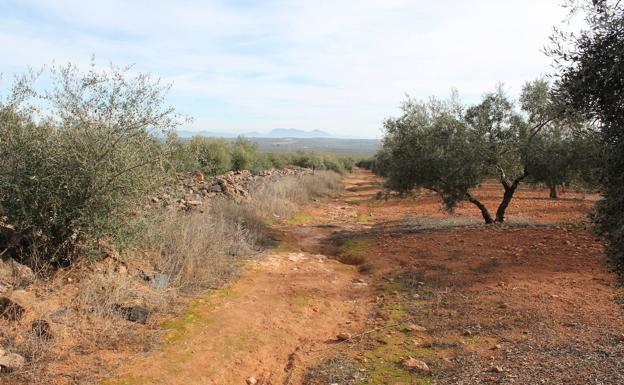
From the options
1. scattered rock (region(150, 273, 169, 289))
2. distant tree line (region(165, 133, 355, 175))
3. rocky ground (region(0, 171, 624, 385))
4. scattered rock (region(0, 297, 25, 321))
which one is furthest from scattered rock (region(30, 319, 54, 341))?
distant tree line (region(165, 133, 355, 175))

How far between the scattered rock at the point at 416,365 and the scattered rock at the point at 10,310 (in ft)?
15.5

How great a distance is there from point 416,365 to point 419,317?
5.98 ft

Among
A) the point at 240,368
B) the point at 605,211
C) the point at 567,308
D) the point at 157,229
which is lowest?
the point at 240,368

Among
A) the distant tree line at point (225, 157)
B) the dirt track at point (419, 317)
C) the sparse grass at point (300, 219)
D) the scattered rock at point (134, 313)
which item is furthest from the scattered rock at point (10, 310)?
the sparse grass at point (300, 219)

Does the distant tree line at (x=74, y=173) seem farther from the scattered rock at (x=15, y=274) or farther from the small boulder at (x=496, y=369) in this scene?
the small boulder at (x=496, y=369)

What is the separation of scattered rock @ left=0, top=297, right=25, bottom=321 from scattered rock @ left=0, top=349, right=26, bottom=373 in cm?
82

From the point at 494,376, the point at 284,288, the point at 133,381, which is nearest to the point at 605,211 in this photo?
the point at 494,376

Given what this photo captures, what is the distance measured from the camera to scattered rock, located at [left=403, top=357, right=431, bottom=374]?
5344 mm

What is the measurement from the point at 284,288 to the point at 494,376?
15.1 feet

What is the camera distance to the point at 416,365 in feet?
17.8

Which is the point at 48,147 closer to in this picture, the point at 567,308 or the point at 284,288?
the point at 284,288

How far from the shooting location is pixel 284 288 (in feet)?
28.8

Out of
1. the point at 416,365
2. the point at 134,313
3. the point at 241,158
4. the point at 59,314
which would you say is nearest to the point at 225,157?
the point at 241,158

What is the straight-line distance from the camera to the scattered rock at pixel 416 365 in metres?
5.34
